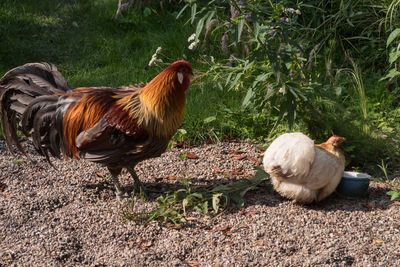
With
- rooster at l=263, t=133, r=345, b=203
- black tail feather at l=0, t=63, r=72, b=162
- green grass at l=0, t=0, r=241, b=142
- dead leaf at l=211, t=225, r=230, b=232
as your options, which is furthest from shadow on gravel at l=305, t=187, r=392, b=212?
black tail feather at l=0, t=63, r=72, b=162

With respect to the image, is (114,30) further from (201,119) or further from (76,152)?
(76,152)

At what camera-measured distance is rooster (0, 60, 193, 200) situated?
416 centimetres

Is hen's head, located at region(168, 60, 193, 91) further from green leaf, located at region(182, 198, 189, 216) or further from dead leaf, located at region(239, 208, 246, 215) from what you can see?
dead leaf, located at region(239, 208, 246, 215)

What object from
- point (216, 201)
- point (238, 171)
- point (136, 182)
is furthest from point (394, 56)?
point (136, 182)

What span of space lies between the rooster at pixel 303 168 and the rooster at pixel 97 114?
0.94 meters

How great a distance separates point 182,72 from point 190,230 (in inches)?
52.6

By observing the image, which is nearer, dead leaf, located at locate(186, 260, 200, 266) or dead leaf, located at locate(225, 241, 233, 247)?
dead leaf, located at locate(186, 260, 200, 266)

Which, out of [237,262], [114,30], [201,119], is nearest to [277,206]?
[237,262]

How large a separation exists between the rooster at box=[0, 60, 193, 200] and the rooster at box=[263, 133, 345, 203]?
94cm

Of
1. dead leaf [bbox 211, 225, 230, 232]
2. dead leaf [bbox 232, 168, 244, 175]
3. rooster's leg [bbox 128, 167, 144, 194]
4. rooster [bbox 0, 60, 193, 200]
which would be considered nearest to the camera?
dead leaf [bbox 211, 225, 230, 232]

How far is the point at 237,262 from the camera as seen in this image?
3574mm

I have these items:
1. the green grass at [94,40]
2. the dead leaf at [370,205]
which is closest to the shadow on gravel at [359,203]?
the dead leaf at [370,205]

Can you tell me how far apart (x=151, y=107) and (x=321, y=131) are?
6.02 feet

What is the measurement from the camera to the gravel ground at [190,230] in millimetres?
3635
